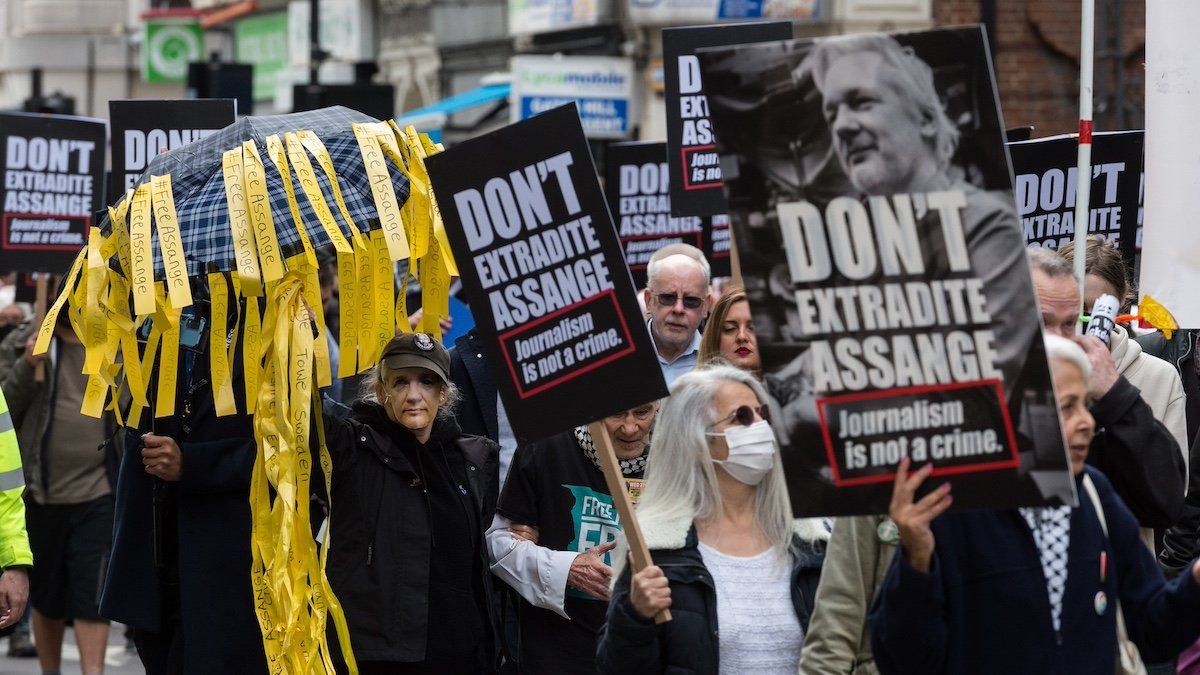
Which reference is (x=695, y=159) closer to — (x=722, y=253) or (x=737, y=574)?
(x=722, y=253)

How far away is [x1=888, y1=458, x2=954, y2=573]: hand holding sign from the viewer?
375 cm

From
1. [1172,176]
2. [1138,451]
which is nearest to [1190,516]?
[1172,176]

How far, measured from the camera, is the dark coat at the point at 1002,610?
12.7 feet

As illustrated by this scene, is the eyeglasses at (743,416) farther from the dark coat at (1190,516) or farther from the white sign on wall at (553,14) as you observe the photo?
the white sign on wall at (553,14)

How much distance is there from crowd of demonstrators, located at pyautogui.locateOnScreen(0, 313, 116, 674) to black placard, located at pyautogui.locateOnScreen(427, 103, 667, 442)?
5505 mm

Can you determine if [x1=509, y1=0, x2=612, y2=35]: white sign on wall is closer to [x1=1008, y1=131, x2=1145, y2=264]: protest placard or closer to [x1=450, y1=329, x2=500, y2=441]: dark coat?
[x1=1008, y1=131, x2=1145, y2=264]: protest placard

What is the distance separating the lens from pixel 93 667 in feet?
30.8

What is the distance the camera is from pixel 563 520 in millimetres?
6066

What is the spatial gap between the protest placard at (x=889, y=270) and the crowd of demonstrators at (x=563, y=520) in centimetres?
219

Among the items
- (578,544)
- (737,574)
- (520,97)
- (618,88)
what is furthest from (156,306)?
(618,88)

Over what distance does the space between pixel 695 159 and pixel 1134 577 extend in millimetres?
4338

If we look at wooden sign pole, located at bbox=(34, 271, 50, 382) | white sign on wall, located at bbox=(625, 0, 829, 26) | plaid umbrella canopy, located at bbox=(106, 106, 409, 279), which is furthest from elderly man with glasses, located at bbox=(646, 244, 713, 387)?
Result: white sign on wall, located at bbox=(625, 0, 829, 26)

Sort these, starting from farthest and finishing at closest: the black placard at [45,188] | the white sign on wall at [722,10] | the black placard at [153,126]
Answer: the white sign on wall at [722,10] < the black placard at [45,188] < the black placard at [153,126]

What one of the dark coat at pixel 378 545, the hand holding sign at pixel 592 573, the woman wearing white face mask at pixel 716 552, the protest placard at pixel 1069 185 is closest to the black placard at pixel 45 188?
the dark coat at pixel 378 545
